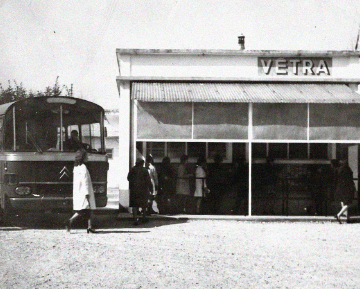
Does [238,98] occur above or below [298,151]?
above

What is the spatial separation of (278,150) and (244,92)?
16.5 ft

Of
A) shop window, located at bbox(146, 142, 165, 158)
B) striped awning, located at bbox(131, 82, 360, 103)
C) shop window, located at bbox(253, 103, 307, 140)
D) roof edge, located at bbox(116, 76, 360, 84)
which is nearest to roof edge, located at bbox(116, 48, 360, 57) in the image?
roof edge, located at bbox(116, 76, 360, 84)

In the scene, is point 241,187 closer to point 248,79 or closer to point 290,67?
point 248,79

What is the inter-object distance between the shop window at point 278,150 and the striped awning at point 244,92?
4159mm

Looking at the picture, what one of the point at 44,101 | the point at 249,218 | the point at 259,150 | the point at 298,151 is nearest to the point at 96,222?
the point at 44,101

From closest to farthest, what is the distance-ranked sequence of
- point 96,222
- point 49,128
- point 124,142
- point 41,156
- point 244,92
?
point 41,156
point 49,128
point 96,222
point 244,92
point 124,142

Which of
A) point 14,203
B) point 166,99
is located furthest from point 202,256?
point 166,99

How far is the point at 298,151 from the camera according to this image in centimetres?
2048

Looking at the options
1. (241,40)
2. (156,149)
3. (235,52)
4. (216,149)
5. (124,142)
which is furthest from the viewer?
(156,149)

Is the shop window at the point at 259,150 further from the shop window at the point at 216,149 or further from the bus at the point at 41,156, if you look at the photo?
the bus at the point at 41,156

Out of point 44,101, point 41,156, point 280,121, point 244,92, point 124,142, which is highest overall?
point 244,92

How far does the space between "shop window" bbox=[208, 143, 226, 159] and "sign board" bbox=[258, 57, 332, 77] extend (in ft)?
14.8

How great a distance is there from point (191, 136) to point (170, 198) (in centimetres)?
411

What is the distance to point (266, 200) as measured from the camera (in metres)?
19.5
